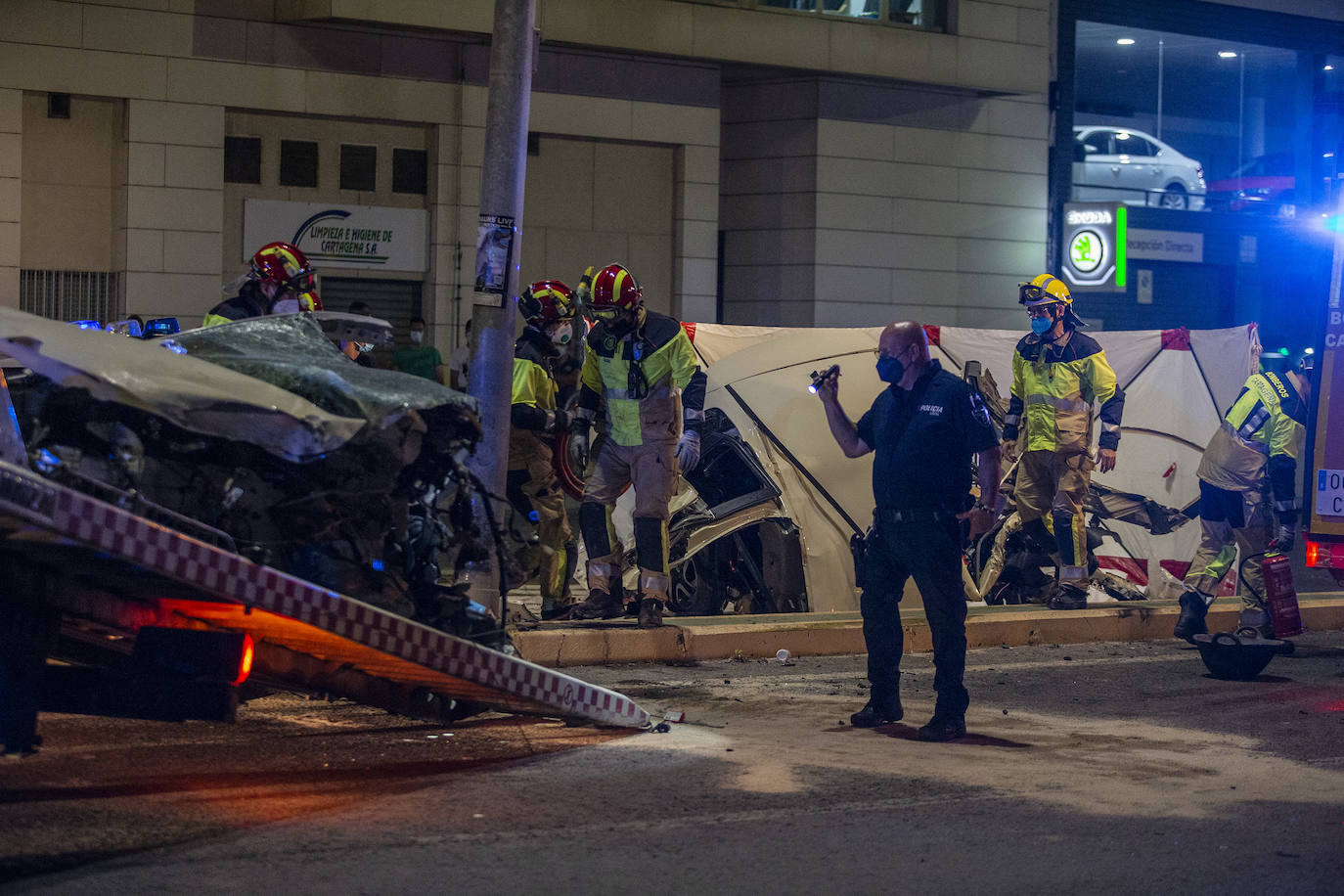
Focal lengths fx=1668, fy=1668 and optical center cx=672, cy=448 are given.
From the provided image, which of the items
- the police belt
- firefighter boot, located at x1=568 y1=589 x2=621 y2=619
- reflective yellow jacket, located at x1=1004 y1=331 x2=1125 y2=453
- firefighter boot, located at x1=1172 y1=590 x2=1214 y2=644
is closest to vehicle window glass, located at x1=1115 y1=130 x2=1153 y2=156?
reflective yellow jacket, located at x1=1004 y1=331 x2=1125 y2=453

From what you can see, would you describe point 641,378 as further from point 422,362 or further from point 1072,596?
point 422,362

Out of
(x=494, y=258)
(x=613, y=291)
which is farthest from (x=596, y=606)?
(x=494, y=258)

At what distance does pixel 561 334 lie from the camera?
10188mm

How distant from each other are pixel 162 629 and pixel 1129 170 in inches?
1190

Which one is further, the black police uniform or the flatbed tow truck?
the black police uniform

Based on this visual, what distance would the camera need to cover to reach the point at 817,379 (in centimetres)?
764

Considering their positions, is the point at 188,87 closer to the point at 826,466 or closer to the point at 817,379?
the point at 826,466

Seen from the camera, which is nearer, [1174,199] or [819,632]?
[819,632]

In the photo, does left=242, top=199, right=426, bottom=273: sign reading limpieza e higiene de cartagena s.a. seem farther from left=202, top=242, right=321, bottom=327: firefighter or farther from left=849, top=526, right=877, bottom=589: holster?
left=849, top=526, right=877, bottom=589: holster

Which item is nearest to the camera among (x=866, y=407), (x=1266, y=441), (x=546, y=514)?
(x=546, y=514)

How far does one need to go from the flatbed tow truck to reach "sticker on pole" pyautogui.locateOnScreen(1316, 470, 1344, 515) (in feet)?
17.6

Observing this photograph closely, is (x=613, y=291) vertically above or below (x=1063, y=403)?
above

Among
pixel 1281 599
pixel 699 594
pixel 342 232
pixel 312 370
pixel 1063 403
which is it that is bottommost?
pixel 699 594

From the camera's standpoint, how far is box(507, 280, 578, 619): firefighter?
1002cm
